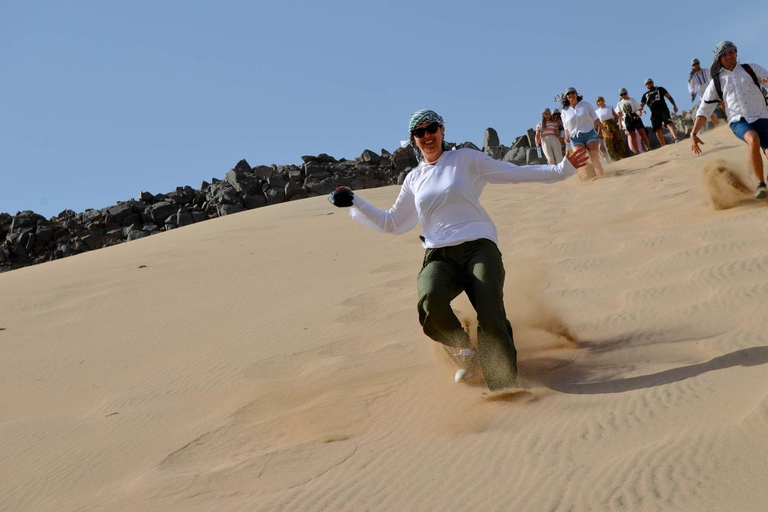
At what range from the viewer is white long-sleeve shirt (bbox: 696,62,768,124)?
891cm

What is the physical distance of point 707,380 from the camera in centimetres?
464

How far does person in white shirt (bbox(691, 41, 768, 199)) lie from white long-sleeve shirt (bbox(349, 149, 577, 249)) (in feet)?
14.0

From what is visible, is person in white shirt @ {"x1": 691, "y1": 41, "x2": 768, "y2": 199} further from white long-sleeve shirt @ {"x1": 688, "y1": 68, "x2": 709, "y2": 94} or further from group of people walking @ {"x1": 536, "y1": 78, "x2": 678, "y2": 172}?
white long-sleeve shirt @ {"x1": 688, "y1": 68, "x2": 709, "y2": 94}

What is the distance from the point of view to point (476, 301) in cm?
535

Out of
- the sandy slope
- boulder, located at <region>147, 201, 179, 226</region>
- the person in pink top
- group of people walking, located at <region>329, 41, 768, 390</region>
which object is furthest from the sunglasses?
boulder, located at <region>147, 201, 179, 226</region>

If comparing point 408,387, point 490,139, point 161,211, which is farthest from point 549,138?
point 490,139

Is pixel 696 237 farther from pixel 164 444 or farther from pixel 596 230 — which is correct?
pixel 164 444

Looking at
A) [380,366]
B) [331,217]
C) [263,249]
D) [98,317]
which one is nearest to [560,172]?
[380,366]

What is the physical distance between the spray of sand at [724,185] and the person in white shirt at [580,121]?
5.47 meters

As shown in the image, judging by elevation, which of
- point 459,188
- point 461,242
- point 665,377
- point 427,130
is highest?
point 427,130

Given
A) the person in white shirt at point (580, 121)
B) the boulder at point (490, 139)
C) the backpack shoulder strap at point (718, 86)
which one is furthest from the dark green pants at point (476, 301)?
the boulder at point (490, 139)

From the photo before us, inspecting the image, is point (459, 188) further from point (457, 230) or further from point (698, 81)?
point (698, 81)

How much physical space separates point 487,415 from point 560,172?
65.9 inches

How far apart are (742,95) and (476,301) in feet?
16.8
